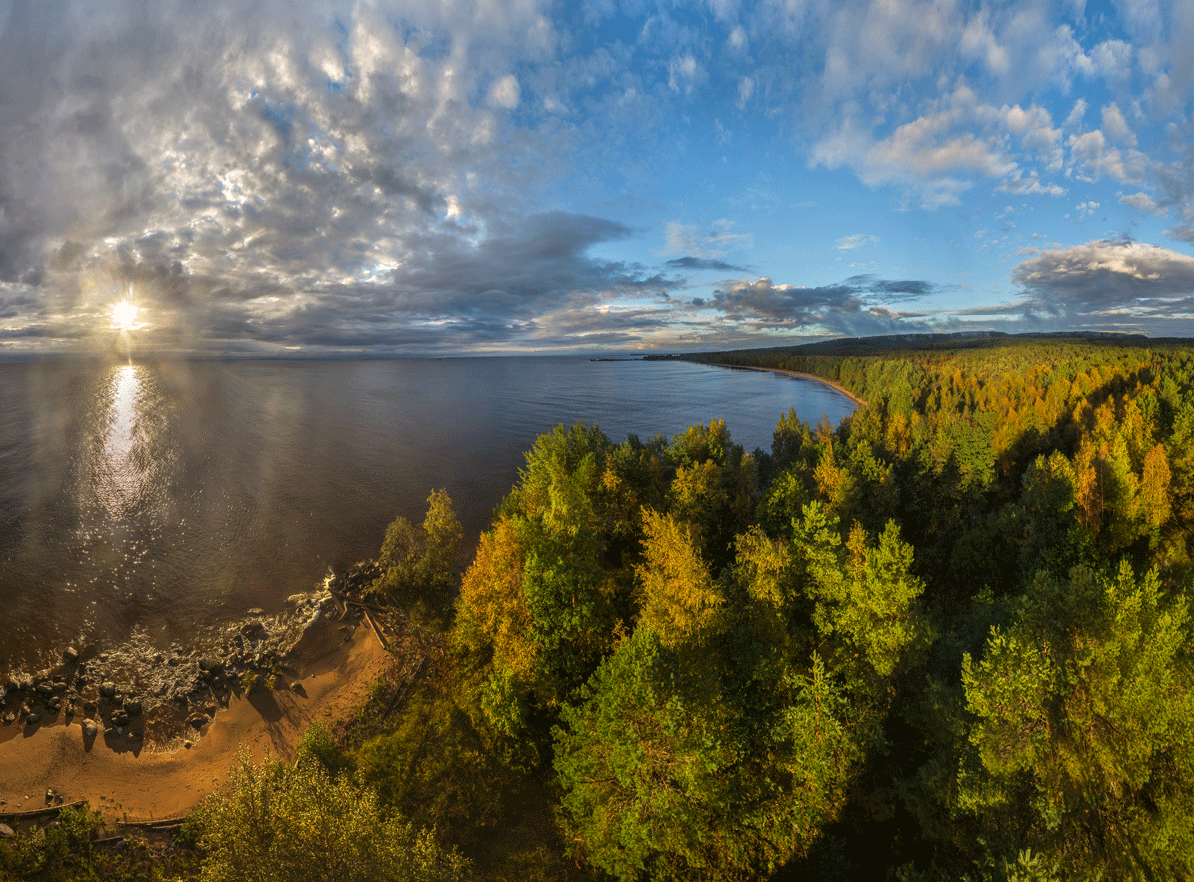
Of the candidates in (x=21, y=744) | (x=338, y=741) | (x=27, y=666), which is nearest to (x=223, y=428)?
(x=27, y=666)

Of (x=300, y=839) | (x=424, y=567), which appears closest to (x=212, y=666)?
(x=424, y=567)

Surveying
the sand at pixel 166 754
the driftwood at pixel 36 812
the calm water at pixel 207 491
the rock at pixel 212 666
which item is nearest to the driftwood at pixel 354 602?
the calm water at pixel 207 491

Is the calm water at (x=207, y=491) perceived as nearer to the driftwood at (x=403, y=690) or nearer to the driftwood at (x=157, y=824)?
the driftwood at (x=403, y=690)

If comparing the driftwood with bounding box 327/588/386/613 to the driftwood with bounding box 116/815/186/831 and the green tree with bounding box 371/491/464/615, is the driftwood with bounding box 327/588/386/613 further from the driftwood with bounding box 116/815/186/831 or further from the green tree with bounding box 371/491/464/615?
the driftwood with bounding box 116/815/186/831

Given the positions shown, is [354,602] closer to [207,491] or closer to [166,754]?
[166,754]

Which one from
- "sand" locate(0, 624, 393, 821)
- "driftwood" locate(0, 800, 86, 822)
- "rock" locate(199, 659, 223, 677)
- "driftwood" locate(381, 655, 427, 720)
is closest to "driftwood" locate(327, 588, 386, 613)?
"sand" locate(0, 624, 393, 821)

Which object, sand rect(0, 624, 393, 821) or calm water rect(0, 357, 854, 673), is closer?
sand rect(0, 624, 393, 821)
